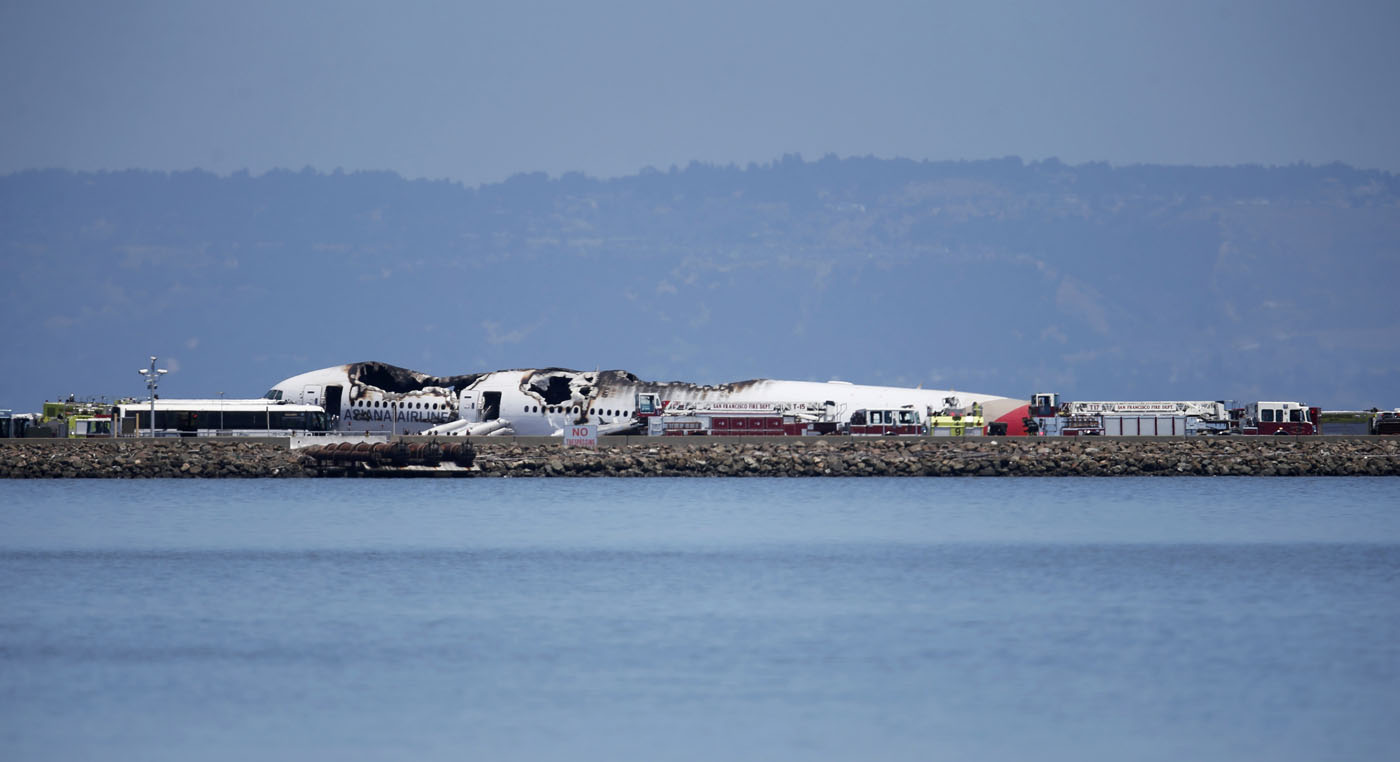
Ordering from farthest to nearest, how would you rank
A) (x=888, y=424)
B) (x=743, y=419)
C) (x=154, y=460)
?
(x=743, y=419)
(x=888, y=424)
(x=154, y=460)

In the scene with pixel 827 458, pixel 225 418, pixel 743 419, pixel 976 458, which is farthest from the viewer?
pixel 225 418

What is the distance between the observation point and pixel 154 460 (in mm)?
110250

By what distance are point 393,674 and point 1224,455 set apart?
7795 centimetres

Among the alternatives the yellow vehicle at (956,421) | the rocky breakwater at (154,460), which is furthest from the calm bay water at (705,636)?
the yellow vehicle at (956,421)

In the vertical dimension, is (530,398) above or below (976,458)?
above

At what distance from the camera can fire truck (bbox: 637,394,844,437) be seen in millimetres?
115562

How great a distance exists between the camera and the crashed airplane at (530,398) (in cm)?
12494

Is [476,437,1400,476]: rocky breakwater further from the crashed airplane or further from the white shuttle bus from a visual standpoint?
the white shuttle bus

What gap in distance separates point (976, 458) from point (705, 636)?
66879 mm

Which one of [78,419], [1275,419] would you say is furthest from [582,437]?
[78,419]

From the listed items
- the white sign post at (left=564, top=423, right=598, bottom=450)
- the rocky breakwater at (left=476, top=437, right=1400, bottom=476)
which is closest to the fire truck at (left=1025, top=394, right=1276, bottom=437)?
the rocky breakwater at (left=476, top=437, right=1400, bottom=476)

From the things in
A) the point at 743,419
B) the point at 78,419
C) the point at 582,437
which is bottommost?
the point at 582,437

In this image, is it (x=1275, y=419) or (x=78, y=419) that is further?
(x=78, y=419)

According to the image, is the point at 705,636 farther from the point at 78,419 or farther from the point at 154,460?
the point at 78,419
